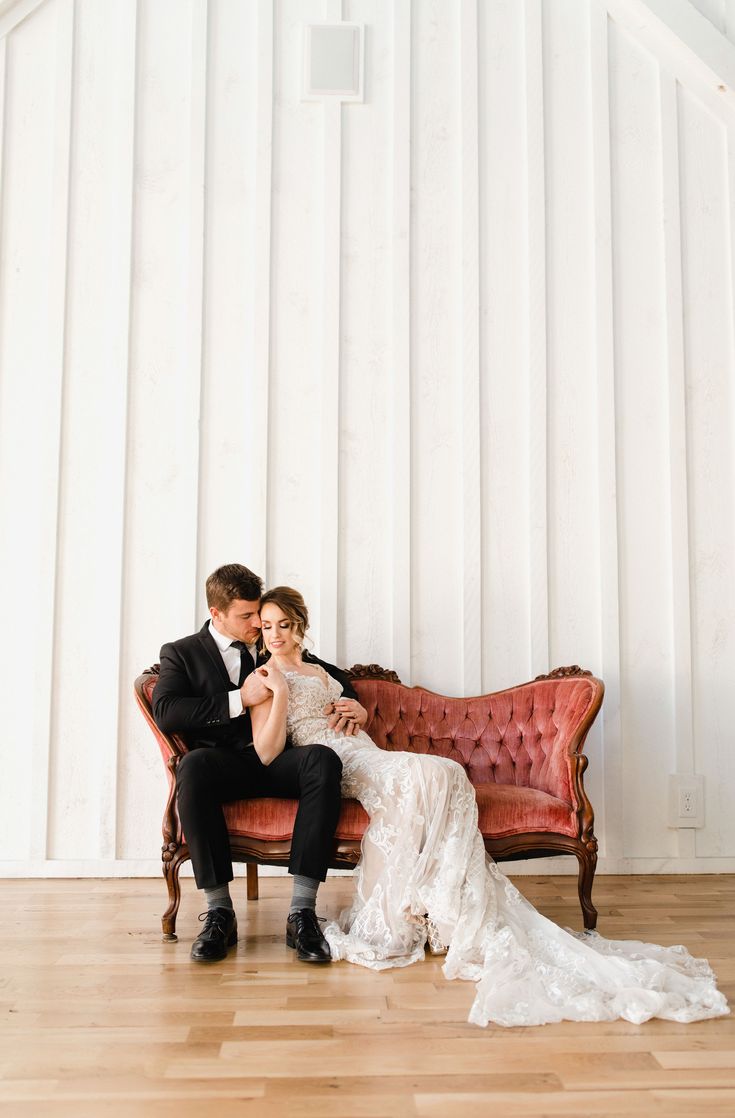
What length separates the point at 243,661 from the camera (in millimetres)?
3406

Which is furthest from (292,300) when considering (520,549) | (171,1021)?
(171,1021)

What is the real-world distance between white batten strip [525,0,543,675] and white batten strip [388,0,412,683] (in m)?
0.55

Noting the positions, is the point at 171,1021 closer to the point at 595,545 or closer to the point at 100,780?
the point at 100,780

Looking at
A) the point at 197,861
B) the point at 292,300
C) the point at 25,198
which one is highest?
the point at 25,198

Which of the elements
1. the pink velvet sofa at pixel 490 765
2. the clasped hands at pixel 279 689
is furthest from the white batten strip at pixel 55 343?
the clasped hands at pixel 279 689

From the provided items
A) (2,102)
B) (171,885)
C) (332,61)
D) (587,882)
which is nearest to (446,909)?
(587,882)

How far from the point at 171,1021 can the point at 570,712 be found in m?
1.82

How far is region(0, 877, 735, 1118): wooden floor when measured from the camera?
184 centimetres

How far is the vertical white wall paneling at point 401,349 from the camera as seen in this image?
4.04 meters

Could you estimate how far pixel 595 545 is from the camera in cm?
415

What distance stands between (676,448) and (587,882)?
6.77ft

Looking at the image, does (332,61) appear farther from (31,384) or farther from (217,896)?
(217,896)

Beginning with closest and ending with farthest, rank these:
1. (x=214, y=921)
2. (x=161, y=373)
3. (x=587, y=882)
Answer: (x=214, y=921), (x=587, y=882), (x=161, y=373)

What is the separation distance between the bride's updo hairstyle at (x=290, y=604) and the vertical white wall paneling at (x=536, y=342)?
4.00ft
